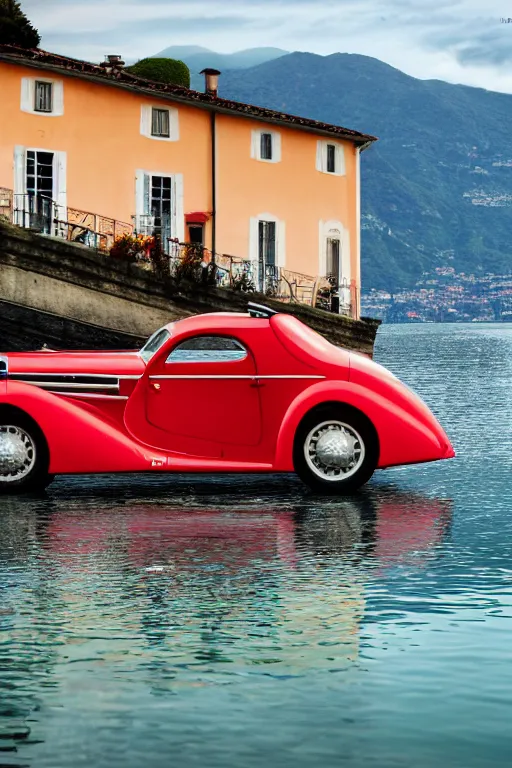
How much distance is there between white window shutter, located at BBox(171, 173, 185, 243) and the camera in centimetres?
4373

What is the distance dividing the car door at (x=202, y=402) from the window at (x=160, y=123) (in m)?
32.1

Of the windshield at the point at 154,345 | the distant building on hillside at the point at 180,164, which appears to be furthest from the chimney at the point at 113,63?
the windshield at the point at 154,345

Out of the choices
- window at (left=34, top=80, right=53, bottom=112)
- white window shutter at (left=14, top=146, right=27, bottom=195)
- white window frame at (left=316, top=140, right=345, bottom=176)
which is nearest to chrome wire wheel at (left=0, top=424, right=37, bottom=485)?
white window shutter at (left=14, top=146, right=27, bottom=195)

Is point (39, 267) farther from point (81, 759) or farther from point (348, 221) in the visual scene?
point (81, 759)

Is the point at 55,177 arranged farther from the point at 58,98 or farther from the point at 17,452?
the point at 17,452

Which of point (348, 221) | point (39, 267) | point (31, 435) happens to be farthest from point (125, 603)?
point (348, 221)

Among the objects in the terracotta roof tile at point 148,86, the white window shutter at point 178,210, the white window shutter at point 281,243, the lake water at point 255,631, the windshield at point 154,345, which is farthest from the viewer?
the white window shutter at point 281,243

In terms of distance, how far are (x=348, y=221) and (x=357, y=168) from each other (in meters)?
1.88

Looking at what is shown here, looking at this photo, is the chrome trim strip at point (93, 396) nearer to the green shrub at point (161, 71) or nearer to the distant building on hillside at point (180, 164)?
the distant building on hillside at point (180, 164)

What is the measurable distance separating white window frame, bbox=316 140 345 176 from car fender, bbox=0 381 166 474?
122ft

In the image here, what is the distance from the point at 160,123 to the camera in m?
44.2

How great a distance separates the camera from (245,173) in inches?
1828

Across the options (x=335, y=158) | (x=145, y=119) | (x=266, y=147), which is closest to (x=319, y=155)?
(x=335, y=158)

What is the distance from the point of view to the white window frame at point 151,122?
43.8 metres
